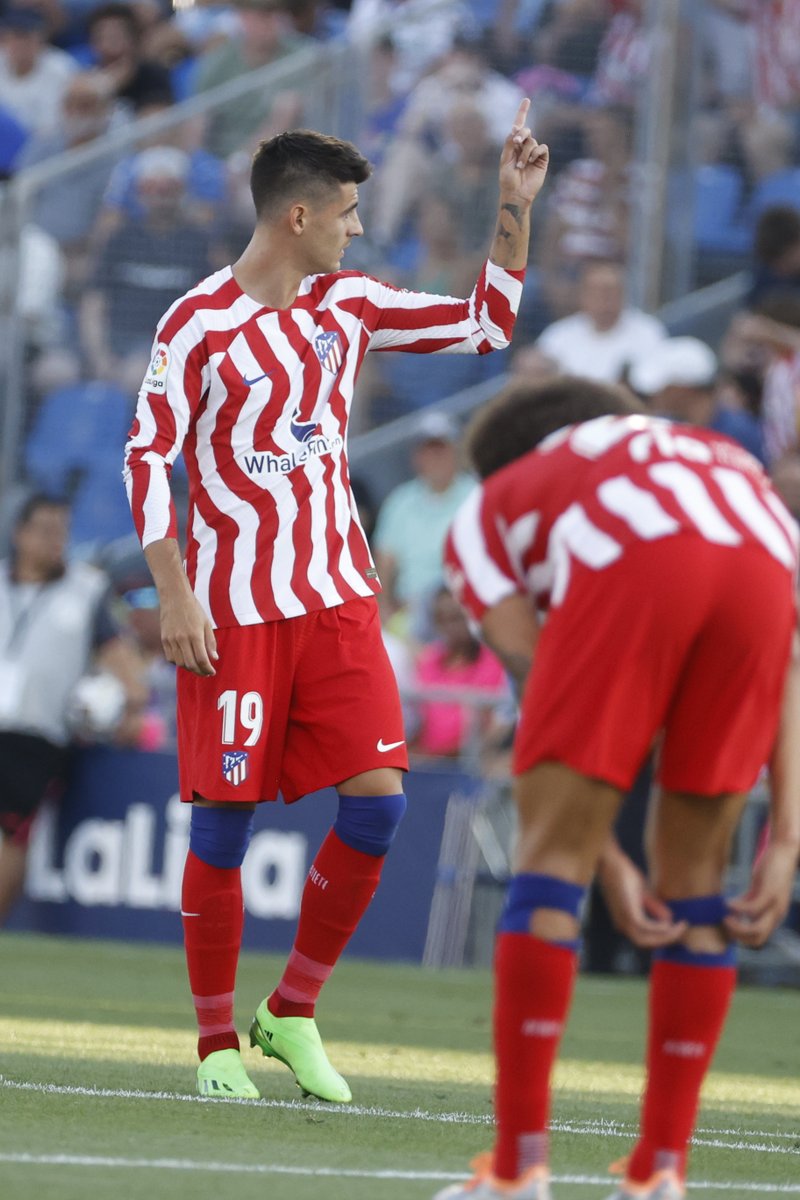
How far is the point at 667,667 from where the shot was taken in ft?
12.9

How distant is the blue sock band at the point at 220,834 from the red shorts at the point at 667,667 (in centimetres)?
212

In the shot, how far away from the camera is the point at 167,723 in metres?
12.9

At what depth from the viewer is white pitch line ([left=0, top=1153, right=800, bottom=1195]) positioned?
4.48 meters

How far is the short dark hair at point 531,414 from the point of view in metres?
4.34

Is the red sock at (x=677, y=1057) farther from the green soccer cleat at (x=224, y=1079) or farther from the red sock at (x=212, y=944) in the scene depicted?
the red sock at (x=212, y=944)

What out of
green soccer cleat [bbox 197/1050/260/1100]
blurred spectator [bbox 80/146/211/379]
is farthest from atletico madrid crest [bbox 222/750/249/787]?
blurred spectator [bbox 80/146/211/379]

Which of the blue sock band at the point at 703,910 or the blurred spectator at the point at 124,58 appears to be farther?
the blurred spectator at the point at 124,58

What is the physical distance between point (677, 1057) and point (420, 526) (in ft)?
31.8

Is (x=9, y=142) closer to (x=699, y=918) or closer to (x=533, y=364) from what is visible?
(x=533, y=364)

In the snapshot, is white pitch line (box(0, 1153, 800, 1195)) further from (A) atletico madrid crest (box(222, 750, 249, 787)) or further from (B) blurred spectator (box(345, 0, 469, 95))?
(B) blurred spectator (box(345, 0, 469, 95))

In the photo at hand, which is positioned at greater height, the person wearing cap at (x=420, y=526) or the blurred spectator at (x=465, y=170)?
the blurred spectator at (x=465, y=170)

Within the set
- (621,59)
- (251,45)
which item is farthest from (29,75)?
(621,59)

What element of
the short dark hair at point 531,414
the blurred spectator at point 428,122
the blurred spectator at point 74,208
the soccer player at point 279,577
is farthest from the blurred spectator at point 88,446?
the short dark hair at point 531,414

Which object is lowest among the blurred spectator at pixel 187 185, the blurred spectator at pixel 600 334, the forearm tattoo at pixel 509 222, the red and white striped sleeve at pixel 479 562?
the red and white striped sleeve at pixel 479 562
